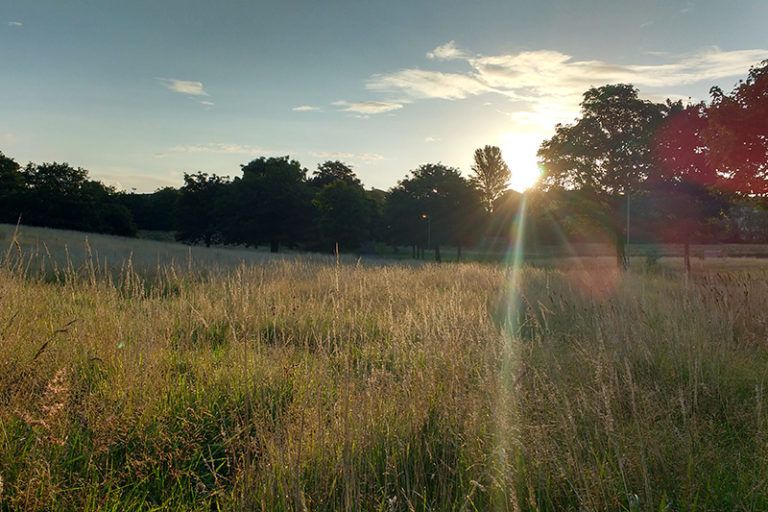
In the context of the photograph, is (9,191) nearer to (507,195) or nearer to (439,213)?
(439,213)

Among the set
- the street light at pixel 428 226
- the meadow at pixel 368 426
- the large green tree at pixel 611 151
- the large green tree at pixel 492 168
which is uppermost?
the large green tree at pixel 492 168

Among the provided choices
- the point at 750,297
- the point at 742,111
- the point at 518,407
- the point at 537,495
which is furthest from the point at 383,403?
the point at 742,111

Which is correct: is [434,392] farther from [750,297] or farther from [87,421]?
[750,297]

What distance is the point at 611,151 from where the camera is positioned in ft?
72.7

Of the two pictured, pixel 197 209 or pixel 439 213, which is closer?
pixel 439 213

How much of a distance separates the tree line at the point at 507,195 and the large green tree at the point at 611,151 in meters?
0.05

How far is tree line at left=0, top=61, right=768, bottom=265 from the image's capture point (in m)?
12.6

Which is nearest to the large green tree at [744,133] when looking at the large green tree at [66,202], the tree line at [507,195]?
the tree line at [507,195]

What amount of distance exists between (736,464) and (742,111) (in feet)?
32.4

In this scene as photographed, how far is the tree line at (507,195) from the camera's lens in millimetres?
12595

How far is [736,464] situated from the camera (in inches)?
113

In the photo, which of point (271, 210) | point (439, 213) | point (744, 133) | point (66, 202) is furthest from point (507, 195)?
point (744, 133)

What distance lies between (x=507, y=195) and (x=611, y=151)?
43.1 metres

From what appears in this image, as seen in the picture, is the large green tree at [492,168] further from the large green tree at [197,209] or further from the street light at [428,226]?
the large green tree at [197,209]
